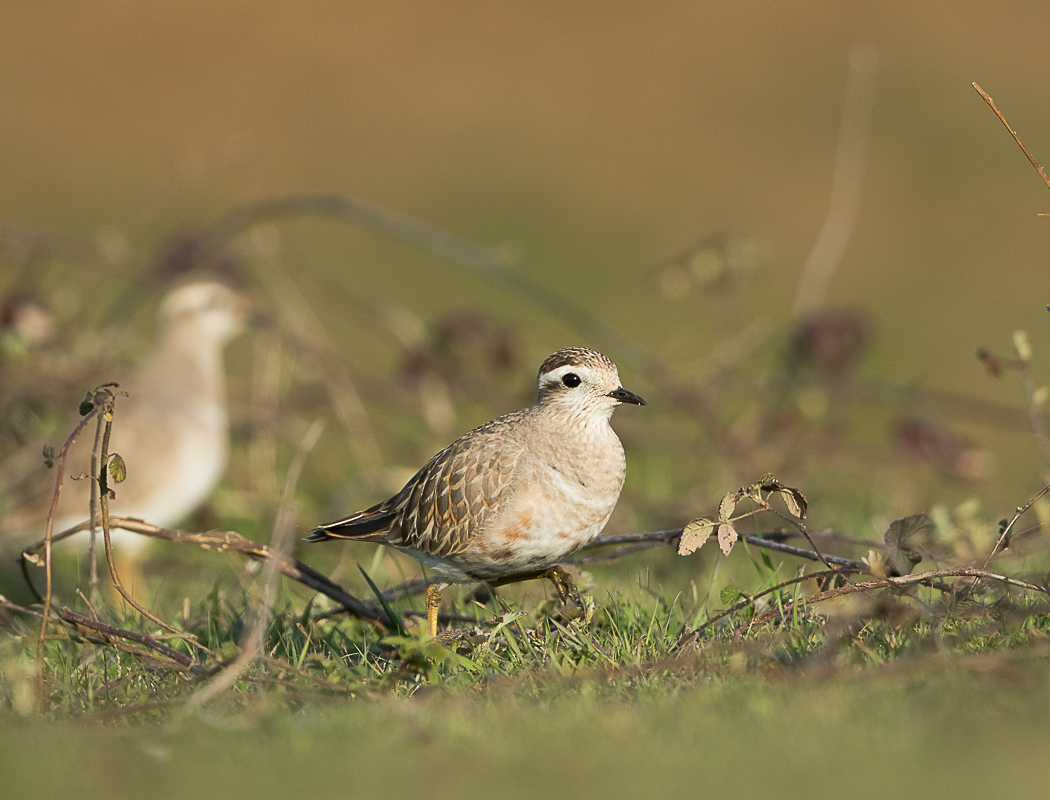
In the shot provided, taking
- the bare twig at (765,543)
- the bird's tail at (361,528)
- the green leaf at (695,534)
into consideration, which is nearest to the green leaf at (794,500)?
the bare twig at (765,543)

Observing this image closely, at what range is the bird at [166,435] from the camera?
28.8 feet

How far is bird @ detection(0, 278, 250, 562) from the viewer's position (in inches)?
346

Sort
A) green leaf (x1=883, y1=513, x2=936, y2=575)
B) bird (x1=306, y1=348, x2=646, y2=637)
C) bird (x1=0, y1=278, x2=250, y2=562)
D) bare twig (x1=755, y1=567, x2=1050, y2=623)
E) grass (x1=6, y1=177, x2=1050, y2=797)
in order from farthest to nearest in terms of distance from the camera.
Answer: bird (x1=0, y1=278, x2=250, y2=562) → bird (x1=306, y1=348, x2=646, y2=637) → green leaf (x1=883, y1=513, x2=936, y2=575) → bare twig (x1=755, y1=567, x2=1050, y2=623) → grass (x1=6, y1=177, x2=1050, y2=797)

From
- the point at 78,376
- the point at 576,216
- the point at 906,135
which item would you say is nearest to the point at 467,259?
the point at 78,376

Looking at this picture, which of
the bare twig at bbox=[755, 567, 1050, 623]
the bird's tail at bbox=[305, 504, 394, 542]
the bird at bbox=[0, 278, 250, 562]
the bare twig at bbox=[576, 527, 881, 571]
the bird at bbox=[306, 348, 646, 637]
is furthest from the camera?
the bird at bbox=[0, 278, 250, 562]

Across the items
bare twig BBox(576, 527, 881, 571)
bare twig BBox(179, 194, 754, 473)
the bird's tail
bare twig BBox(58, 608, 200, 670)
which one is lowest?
bare twig BBox(58, 608, 200, 670)

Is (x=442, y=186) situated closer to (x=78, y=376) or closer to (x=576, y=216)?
(x=576, y=216)

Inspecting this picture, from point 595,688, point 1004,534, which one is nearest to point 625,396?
point 595,688

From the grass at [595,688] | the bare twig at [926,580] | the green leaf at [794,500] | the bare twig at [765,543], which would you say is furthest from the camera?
the bare twig at [765,543]

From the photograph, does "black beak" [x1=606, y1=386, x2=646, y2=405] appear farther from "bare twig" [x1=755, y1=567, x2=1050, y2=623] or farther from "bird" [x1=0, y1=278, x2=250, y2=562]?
"bird" [x1=0, y1=278, x2=250, y2=562]

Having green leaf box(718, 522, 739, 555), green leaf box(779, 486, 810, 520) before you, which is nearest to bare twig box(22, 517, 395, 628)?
green leaf box(718, 522, 739, 555)

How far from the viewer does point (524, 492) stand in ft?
17.4

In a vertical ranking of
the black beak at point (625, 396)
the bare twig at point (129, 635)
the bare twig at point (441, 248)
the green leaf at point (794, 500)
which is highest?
the bare twig at point (441, 248)

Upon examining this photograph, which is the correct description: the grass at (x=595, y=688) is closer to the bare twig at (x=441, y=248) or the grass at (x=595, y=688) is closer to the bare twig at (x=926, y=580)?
the bare twig at (x=926, y=580)
